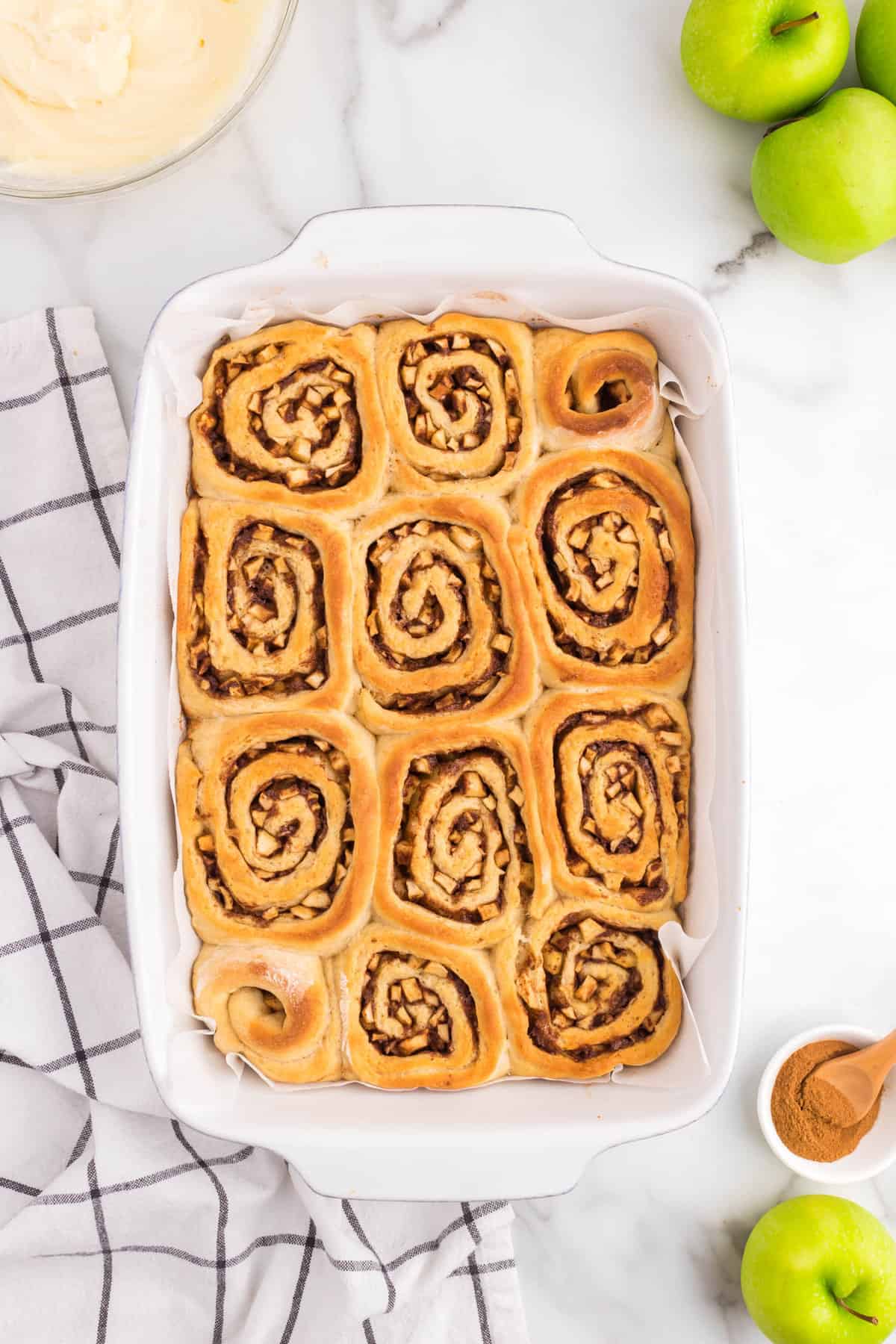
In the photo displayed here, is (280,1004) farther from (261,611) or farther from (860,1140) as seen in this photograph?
(860,1140)

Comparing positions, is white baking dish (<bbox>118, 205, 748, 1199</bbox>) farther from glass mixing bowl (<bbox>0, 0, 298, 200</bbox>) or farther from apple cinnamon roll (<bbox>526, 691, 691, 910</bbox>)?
glass mixing bowl (<bbox>0, 0, 298, 200</bbox>)

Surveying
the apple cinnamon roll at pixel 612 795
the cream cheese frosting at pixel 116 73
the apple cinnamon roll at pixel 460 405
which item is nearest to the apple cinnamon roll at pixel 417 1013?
the apple cinnamon roll at pixel 612 795

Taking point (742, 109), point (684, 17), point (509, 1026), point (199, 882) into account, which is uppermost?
point (684, 17)

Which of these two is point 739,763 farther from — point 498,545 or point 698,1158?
point 698,1158

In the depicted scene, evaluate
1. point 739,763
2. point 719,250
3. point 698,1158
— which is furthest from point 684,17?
point 698,1158

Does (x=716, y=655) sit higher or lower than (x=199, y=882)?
higher

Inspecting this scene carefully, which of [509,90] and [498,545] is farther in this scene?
[509,90]

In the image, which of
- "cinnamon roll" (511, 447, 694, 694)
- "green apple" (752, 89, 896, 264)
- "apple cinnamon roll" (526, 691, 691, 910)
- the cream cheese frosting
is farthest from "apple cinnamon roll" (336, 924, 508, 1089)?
the cream cheese frosting
